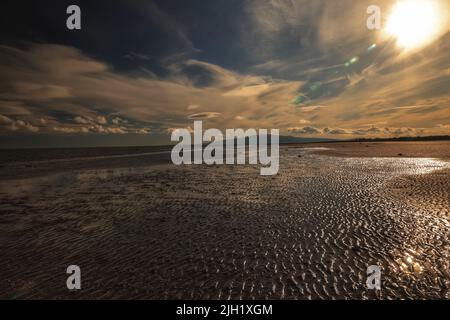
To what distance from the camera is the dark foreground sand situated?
6285 millimetres

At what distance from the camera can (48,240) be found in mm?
9445

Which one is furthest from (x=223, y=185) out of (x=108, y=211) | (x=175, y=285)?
(x=175, y=285)

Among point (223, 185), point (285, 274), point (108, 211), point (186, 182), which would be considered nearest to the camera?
point (285, 274)

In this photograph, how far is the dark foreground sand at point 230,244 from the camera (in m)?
6.29

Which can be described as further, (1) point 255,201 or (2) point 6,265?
(1) point 255,201

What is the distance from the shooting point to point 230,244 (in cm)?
897
